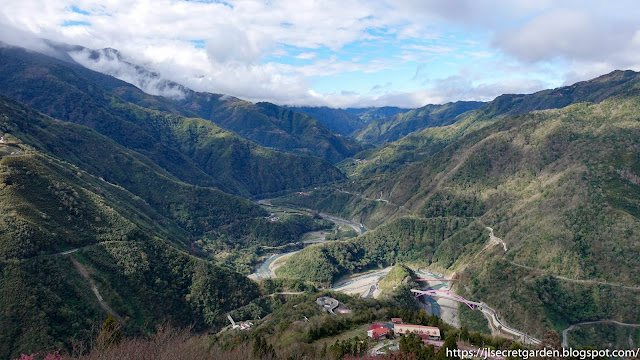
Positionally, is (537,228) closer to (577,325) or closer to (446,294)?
(577,325)

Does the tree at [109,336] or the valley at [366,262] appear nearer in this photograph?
the tree at [109,336]

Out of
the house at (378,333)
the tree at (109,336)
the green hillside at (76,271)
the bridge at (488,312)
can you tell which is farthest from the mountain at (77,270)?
the bridge at (488,312)

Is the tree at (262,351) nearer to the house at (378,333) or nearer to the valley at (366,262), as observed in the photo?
the valley at (366,262)

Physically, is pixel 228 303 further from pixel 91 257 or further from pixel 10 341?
pixel 10 341

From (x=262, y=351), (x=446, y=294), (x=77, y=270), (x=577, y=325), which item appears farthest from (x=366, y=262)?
(x=262, y=351)

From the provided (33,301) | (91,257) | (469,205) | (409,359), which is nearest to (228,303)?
(91,257)

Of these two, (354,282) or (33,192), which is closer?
(33,192)
